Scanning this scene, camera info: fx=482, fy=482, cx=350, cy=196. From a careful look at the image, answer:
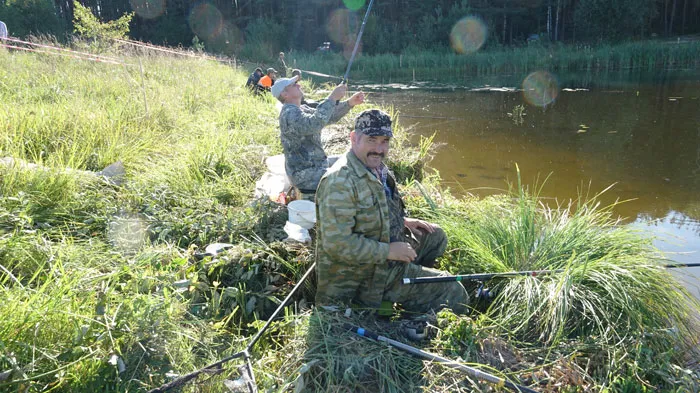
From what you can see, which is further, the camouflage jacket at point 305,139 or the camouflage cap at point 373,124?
the camouflage jacket at point 305,139

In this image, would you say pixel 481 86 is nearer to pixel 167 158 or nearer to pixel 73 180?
pixel 167 158

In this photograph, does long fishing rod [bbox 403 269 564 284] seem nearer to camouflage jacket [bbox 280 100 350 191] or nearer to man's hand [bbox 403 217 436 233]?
man's hand [bbox 403 217 436 233]

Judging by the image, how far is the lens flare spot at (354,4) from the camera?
3728 cm

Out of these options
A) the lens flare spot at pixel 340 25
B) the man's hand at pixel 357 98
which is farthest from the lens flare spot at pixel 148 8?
the man's hand at pixel 357 98

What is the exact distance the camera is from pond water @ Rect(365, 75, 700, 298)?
6215 mm

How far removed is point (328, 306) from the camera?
9.57ft

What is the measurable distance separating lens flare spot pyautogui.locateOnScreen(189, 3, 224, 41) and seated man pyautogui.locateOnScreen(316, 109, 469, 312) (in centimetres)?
3895

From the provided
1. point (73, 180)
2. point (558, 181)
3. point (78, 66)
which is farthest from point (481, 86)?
point (73, 180)

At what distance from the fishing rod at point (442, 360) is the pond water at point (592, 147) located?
172 cm

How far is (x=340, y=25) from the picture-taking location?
38.0 metres

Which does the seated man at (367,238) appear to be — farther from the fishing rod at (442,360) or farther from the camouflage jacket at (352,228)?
the fishing rod at (442,360)

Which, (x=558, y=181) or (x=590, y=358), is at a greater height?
(x=590, y=358)

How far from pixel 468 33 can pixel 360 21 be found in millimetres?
9000

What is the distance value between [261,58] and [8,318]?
2827 centimetres
